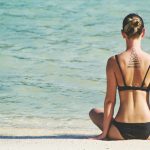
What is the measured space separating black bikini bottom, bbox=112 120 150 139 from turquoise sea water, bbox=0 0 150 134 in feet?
5.13

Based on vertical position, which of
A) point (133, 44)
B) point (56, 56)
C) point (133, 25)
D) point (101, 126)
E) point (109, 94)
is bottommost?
point (56, 56)

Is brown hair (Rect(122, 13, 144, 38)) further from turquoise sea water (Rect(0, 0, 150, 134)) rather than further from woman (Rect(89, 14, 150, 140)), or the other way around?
turquoise sea water (Rect(0, 0, 150, 134))

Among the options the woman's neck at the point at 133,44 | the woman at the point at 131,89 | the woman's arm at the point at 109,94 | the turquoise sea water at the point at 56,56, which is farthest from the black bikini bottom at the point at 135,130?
the turquoise sea water at the point at 56,56

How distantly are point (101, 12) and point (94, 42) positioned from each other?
141 inches
